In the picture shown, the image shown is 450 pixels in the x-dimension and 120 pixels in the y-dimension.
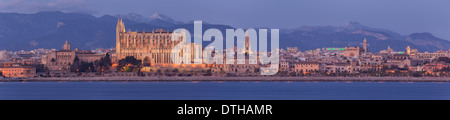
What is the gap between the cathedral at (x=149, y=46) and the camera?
10619 centimetres

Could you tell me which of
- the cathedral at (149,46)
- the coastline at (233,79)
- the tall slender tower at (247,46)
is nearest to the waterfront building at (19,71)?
the coastline at (233,79)

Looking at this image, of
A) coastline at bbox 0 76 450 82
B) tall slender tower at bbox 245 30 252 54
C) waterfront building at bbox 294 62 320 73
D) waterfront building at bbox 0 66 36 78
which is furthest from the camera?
tall slender tower at bbox 245 30 252 54

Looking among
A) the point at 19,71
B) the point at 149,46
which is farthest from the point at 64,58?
the point at 149,46

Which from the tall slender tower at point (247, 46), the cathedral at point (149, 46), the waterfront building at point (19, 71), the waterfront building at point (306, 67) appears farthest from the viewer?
the tall slender tower at point (247, 46)

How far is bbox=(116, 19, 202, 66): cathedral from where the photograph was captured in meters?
106

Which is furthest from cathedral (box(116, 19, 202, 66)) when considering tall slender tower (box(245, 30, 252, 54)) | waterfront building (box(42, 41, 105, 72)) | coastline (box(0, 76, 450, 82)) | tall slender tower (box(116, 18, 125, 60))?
coastline (box(0, 76, 450, 82))

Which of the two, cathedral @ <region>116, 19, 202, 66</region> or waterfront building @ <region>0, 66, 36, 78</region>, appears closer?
waterfront building @ <region>0, 66, 36, 78</region>

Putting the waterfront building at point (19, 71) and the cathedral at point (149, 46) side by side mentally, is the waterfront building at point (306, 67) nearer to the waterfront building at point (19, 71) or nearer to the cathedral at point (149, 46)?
the cathedral at point (149, 46)

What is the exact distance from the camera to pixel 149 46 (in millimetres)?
108062

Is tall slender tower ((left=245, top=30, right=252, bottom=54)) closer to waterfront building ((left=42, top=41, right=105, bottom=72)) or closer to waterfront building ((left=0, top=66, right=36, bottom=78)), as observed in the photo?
waterfront building ((left=42, top=41, right=105, bottom=72))

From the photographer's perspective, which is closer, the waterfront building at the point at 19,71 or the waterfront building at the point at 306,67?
the waterfront building at the point at 19,71

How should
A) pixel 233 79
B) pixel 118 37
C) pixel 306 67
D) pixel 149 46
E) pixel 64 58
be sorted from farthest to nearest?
pixel 118 37, pixel 64 58, pixel 149 46, pixel 306 67, pixel 233 79

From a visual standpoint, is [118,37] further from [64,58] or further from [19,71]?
[19,71]
